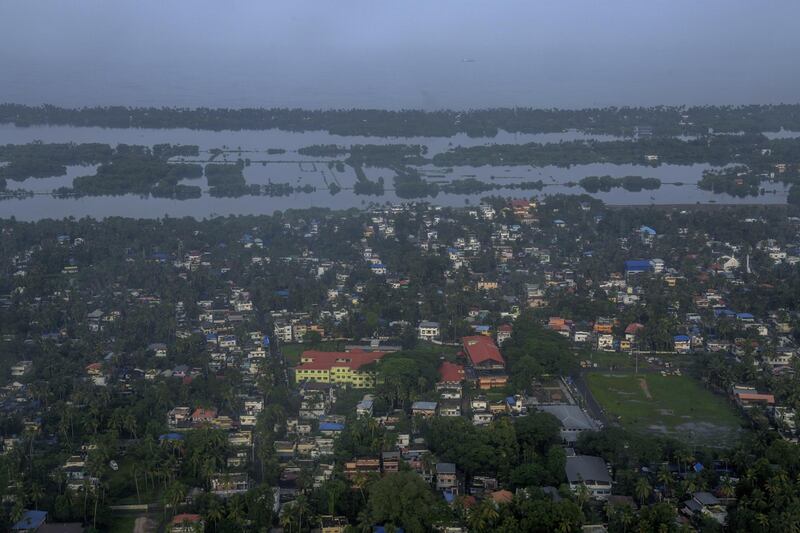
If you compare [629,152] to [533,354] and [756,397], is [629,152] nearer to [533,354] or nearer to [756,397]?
[533,354]

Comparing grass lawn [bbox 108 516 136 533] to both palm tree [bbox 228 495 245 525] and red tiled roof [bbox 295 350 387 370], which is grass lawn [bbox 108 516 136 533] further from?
red tiled roof [bbox 295 350 387 370]

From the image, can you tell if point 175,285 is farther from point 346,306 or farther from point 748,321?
point 748,321

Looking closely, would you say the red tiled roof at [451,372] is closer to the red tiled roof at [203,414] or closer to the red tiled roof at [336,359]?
the red tiled roof at [336,359]

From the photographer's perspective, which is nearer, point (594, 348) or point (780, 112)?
point (594, 348)

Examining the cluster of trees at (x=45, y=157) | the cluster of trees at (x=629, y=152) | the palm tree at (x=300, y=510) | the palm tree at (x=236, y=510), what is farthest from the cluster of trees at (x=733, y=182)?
the palm tree at (x=236, y=510)

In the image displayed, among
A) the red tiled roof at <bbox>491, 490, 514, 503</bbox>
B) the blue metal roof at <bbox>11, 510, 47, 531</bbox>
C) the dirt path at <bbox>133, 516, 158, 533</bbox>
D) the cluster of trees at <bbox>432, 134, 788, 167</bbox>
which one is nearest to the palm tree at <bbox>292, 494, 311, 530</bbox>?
the dirt path at <bbox>133, 516, 158, 533</bbox>

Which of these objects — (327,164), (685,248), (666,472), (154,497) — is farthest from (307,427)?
(327,164)
